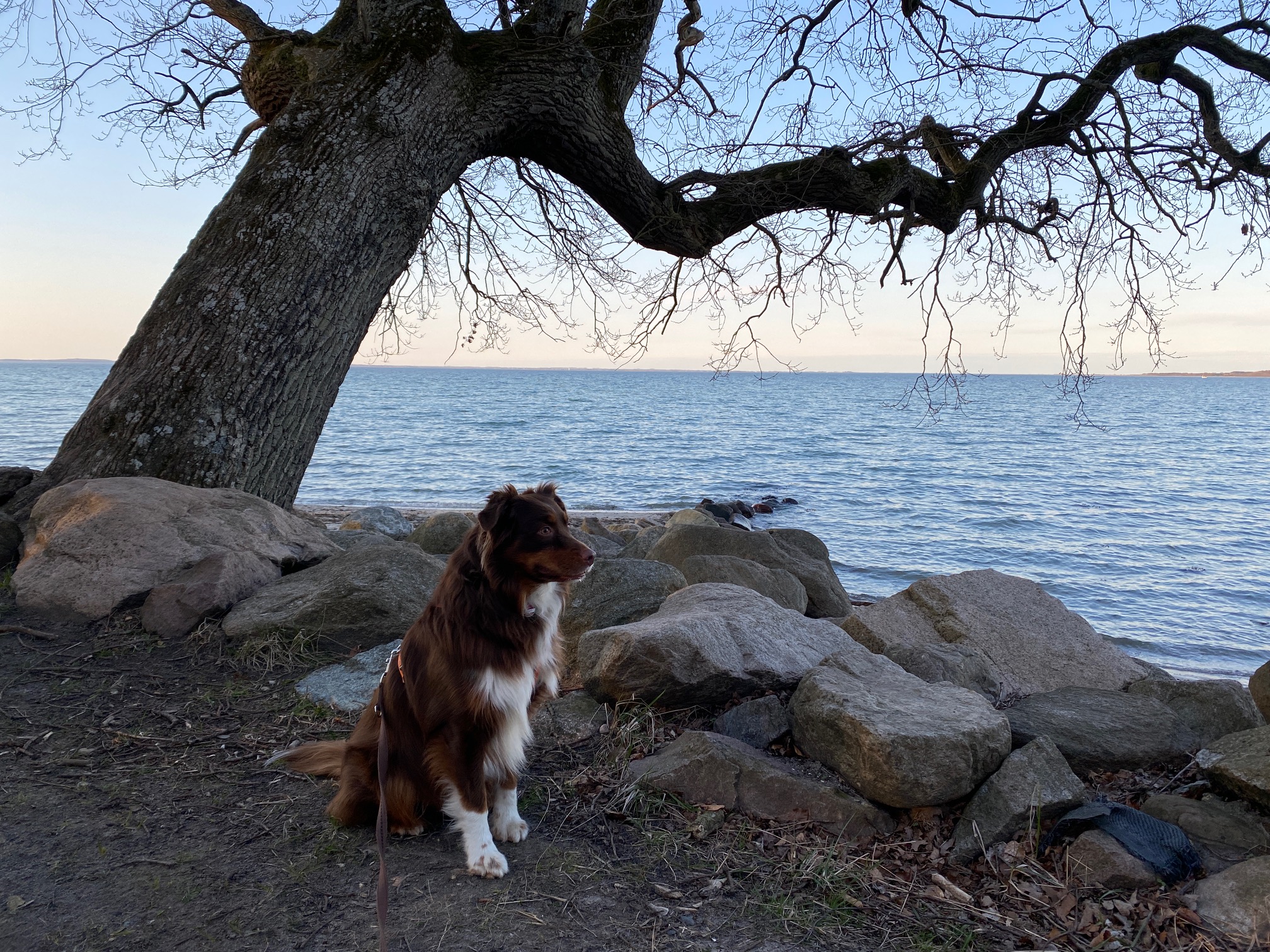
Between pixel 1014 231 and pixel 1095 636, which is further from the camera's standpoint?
pixel 1014 231

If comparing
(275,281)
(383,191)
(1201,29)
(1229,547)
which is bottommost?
(1229,547)

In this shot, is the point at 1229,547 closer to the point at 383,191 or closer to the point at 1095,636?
the point at 1095,636

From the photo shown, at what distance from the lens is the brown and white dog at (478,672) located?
11.1 ft

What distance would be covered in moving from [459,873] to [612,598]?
116 inches

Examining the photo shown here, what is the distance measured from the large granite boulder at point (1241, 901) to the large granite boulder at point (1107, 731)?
3.40ft

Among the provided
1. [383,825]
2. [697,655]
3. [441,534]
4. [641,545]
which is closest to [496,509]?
[383,825]

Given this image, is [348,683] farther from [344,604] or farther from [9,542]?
[9,542]

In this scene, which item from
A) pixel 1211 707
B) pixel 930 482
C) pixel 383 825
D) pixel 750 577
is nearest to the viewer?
pixel 383 825

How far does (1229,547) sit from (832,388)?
428 feet

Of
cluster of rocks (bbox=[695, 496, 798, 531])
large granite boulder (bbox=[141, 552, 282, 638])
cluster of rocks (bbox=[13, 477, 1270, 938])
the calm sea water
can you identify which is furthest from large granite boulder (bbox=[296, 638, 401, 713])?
cluster of rocks (bbox=[695, 496, 798, 531])

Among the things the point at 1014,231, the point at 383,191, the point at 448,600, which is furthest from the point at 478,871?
the point at 1014,231

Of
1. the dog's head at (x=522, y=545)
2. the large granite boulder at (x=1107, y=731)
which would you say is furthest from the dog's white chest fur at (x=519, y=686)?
the large granite boulder at (x=1107, y=731)

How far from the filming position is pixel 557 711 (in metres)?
4.88

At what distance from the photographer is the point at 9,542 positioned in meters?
6.39
